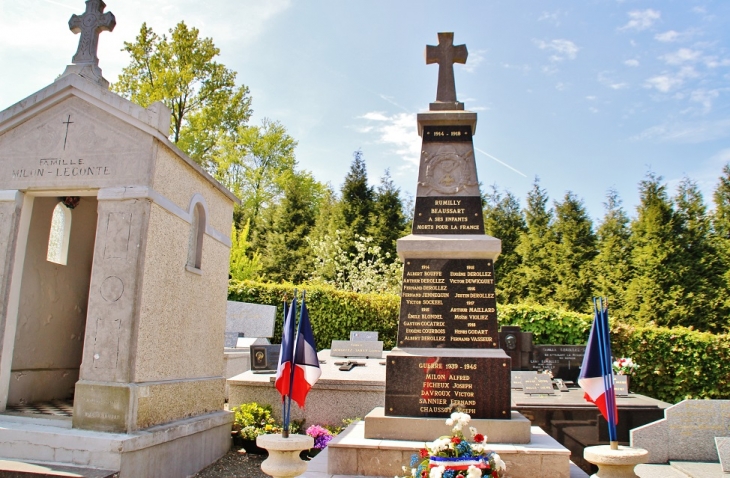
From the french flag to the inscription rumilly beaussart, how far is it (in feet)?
4.32

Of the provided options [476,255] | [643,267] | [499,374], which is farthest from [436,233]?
[643,267]

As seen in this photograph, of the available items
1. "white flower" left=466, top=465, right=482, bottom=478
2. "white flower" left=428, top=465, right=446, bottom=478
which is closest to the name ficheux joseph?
"white flower" left=428, top=465, right=446, bottom=478

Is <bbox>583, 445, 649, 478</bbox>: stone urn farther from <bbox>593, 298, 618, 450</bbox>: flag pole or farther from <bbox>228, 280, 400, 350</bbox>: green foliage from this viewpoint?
<bbox>228, 280, 400, 350</bbox>: green foliage

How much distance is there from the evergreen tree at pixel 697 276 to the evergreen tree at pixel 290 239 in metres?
14.8

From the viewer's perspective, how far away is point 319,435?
7977mm

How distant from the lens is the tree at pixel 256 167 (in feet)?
95.1

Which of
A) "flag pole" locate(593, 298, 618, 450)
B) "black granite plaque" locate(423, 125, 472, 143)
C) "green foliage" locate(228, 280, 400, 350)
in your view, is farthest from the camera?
"green foliage" locate(228, 280, 400, 350)

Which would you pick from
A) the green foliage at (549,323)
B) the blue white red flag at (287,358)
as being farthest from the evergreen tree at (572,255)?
the blue white red flag at (287,358)

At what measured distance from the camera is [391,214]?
25250 millimetres

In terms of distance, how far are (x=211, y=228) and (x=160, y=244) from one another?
1550mm

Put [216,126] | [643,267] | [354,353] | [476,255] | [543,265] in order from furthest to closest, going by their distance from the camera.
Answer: [216,126], [543,265], [643,267], [354,353], [476,255]

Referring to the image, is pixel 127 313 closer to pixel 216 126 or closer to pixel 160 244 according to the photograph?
pixel 160 244

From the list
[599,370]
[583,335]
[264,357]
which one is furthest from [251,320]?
[599,370]

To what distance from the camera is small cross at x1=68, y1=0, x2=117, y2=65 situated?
7613 millimetres
